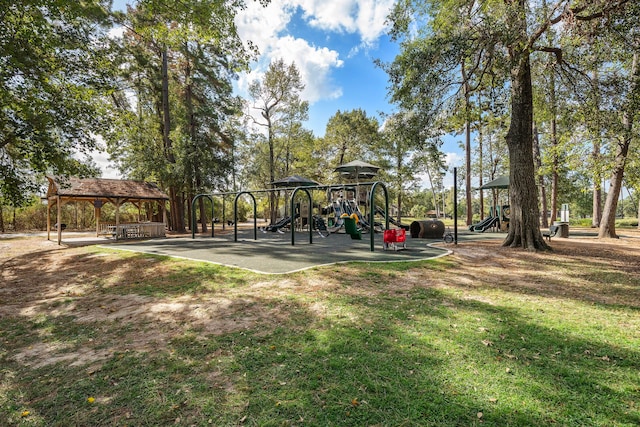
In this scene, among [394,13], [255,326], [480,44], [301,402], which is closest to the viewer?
[301,402]

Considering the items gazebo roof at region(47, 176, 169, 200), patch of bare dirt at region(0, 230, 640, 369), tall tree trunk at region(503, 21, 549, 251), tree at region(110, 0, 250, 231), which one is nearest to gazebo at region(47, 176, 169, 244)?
gazebo roof at region(47, 176, 169, 200)

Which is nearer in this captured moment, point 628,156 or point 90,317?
point 90,317

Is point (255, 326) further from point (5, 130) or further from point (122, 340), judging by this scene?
point (5, 130)

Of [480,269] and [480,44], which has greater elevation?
[480,44]

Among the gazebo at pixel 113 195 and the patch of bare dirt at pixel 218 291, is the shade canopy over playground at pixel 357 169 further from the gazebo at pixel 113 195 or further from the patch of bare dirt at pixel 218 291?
the gazebo at pixel 113 195

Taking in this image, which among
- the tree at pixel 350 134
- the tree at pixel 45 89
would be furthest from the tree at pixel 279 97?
the tree at pixel 45 89

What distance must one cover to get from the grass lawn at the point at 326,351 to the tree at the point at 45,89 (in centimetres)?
405

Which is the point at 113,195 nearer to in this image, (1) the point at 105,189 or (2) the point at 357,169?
(1) the point at 105,189

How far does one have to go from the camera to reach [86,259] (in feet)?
29.0

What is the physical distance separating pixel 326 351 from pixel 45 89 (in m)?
9.62

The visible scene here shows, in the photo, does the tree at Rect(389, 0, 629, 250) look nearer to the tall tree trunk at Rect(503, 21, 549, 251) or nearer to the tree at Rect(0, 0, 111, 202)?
the tall tree trunk at Rect(503, 21, 549, 251)

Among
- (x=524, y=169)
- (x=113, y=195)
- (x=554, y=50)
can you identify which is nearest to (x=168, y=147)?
(x=113, y=195)

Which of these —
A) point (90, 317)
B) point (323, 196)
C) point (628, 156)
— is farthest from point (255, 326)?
point (323, 196)

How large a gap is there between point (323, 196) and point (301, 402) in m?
33.7
